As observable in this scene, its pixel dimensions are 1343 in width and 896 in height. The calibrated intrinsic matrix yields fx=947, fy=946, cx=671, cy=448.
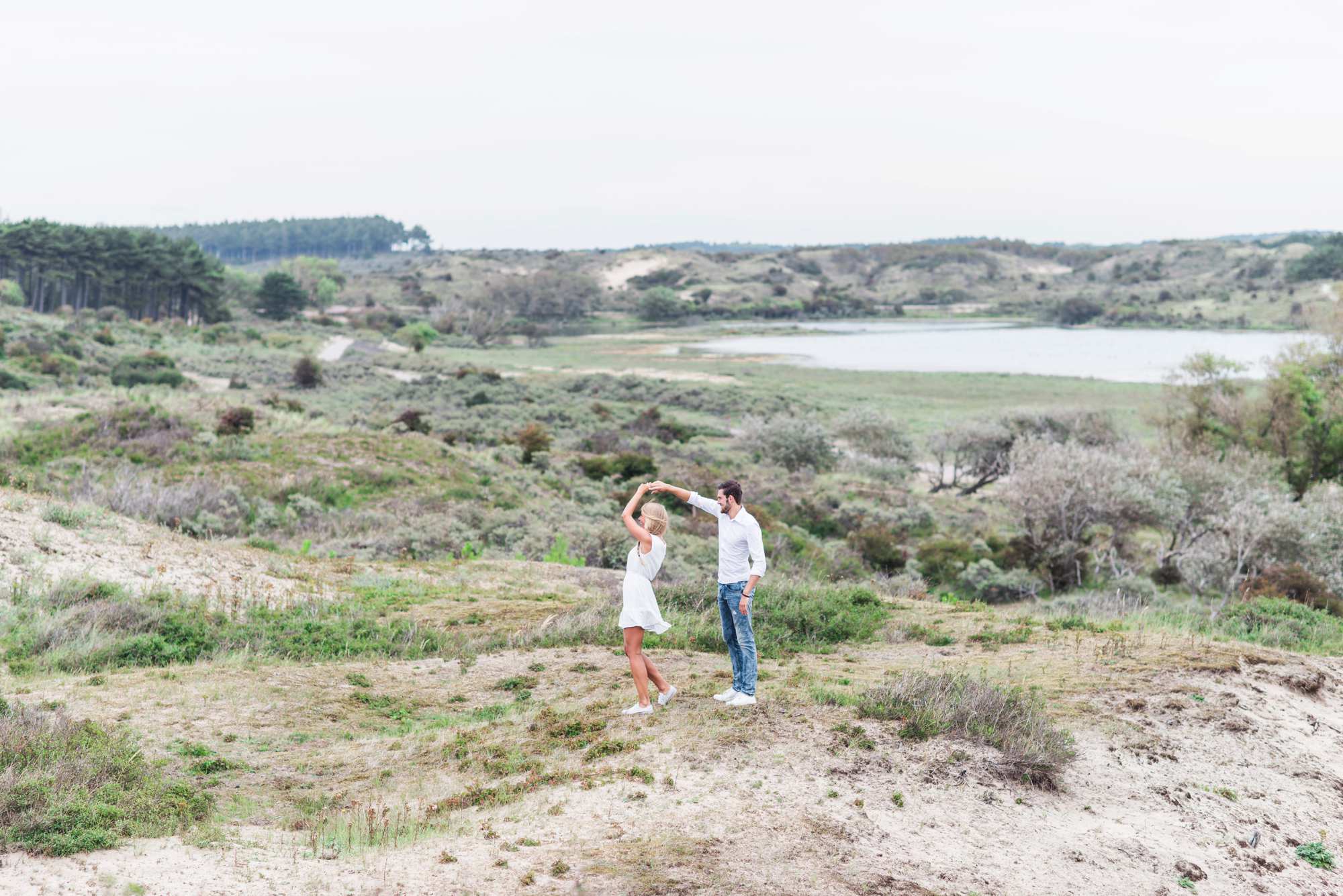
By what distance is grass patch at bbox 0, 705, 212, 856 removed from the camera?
18.2 ft

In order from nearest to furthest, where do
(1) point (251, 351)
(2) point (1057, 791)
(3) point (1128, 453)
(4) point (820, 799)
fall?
(4) point (820, 799) → (2) point (1057, 791) → (3) point (1128, 453) → (1) point (251, 351)

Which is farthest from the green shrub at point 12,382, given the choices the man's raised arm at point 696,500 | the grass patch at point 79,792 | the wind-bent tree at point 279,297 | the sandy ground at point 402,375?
the wind-bent tree at point 279,297

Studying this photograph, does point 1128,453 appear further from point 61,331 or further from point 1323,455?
point 61,331

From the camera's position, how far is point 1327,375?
32.0 meters

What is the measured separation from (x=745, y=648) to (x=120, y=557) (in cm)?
984

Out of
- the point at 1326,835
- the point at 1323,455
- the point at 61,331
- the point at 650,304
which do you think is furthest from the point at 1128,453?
the point at 650,304

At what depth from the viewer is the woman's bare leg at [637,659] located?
782cm

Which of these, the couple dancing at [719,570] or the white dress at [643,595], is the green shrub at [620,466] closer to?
the couple dancing at [719,570]

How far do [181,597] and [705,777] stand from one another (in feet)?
27.0

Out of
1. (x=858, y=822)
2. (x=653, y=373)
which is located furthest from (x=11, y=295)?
(x=858, y=822)

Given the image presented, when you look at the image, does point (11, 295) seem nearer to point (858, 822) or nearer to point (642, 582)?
point (642, 582)

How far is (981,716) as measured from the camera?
7668mm

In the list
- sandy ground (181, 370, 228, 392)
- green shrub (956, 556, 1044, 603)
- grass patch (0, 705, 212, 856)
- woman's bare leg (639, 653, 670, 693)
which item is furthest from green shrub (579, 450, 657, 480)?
sandy ground (181, 370, 228, 392)

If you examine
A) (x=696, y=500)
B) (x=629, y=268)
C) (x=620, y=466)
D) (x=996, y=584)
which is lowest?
(x=996, y=584)
